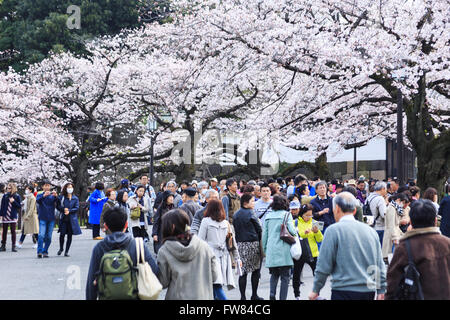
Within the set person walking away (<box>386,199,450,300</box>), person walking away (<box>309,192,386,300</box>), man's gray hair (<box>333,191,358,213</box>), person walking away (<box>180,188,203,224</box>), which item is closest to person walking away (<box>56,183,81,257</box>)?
person walking away (<box>180,188,203,224</box>)

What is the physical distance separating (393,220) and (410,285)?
236 inches

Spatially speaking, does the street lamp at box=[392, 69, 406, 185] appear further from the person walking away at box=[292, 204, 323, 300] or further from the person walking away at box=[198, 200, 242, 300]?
the person walking away at box=[198, 200, 242, 300]

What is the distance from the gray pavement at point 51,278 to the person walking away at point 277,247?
81 centimetres

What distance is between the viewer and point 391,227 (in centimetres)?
1048

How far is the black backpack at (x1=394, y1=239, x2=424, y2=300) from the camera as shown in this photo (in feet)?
15.3

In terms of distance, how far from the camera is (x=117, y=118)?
28547 mm

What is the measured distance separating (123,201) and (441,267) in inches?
360

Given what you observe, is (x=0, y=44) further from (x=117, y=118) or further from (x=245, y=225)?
(x=245, y=225)

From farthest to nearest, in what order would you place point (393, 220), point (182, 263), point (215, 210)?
point (393, 220) < point (215, 210) < point (182, 263)

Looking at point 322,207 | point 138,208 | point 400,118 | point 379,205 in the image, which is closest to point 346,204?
point 322,207

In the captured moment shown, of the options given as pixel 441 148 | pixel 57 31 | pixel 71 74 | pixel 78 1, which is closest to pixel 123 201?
pixel 441 148

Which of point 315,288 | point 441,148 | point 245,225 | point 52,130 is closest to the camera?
point 315,288

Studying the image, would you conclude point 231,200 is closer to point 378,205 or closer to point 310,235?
point 310,235

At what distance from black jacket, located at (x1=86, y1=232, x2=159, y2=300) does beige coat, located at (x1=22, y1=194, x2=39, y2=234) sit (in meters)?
11.2
